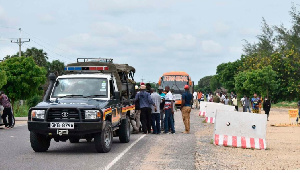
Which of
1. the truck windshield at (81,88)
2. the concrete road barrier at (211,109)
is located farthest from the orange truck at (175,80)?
the truck windshield at (81,88)

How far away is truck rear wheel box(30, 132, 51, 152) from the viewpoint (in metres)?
13.5

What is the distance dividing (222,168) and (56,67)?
82480mm

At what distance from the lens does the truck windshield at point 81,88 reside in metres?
14.5

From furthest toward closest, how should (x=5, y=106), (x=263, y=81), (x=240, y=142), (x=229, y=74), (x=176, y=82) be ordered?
(x=229, y=74)
(x=263, y=81)
(x=176, y=82)
(x=5, y=106)
(x=240, y=142)

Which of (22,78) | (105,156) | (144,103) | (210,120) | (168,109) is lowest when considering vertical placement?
(105,156)

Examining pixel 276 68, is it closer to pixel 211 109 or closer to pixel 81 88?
pixel 211 109

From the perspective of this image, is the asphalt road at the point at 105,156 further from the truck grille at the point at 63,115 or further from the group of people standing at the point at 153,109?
the group of people standing at the point at 153,109

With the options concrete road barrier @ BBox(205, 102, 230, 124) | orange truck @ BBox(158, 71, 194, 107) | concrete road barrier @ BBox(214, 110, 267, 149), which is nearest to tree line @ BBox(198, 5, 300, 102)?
orange truck @ BBox(158, 71, 194, 107)

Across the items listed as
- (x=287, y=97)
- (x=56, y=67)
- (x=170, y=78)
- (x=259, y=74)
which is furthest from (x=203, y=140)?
(x=56, y=67)

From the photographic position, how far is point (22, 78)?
5869cm

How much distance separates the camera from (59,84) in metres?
14.9

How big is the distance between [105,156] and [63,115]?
144 centimetres

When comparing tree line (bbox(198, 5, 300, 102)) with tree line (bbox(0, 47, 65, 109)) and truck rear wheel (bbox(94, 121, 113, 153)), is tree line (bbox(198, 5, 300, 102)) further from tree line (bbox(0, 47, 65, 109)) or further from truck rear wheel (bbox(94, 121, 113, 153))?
truck rear wheel (bbox(94, 121, 113, 153))

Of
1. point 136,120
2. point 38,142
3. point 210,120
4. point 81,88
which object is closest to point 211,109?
point 210,120
